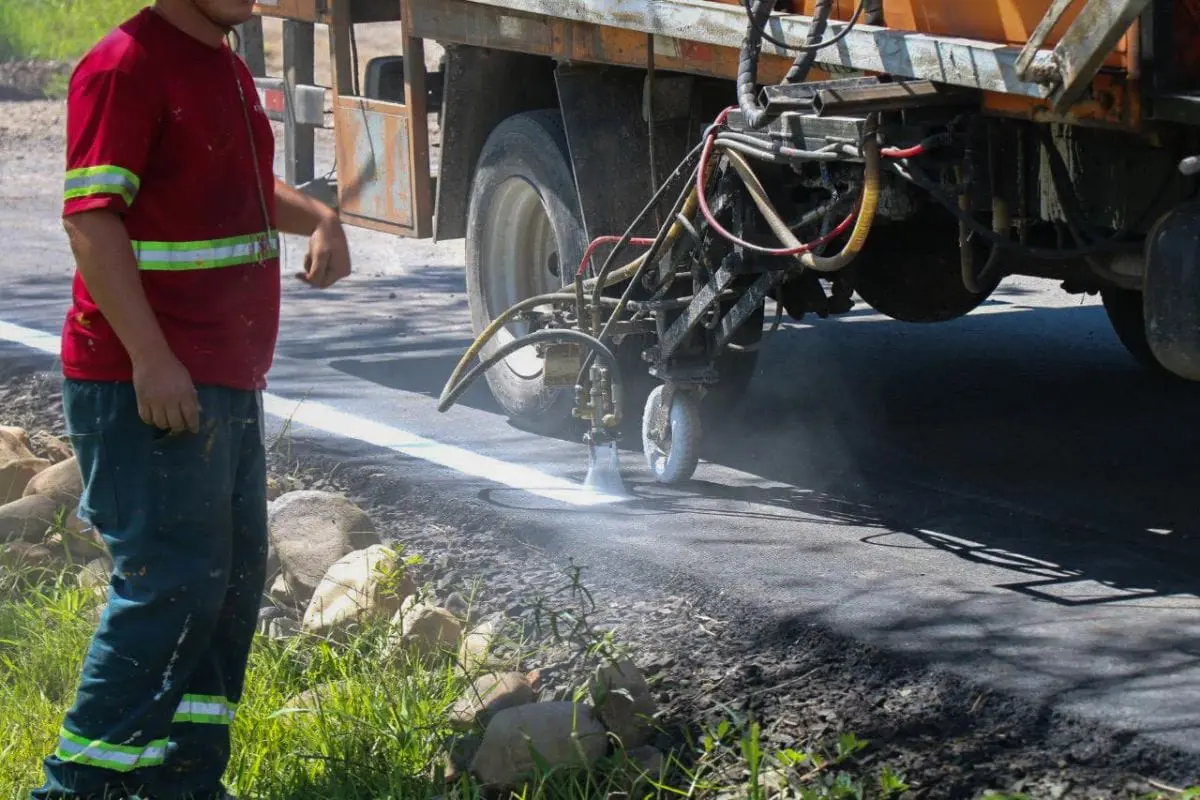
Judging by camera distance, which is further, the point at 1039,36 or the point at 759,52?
the point at 759,52

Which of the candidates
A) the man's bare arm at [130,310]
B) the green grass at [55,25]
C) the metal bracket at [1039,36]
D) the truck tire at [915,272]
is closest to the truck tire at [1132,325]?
the truck tire at [915,272]

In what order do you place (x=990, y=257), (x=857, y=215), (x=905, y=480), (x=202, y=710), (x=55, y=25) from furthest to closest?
(x=55, y=25), (x=905, y=480), (x=990, y=257), (x=857, y=215), (x=202, y=710)

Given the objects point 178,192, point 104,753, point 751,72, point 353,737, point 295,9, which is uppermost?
point 295,9

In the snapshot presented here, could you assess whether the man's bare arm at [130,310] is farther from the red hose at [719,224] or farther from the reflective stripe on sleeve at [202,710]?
the red hose at [719,224]

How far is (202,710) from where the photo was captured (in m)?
3.68

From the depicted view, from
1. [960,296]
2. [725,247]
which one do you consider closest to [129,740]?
[725,247]

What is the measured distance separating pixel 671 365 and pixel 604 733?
6.76 ft

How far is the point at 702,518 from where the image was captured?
5.47 meters

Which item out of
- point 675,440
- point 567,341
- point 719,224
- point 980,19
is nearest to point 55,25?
point 567,341

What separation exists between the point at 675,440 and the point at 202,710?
2.39 m

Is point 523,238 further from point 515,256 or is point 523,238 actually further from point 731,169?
point 731,169

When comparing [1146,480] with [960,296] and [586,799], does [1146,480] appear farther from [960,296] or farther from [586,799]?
[586,799]

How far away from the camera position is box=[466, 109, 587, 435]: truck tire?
6469 millimetres

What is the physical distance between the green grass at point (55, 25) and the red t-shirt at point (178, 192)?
51.4 feet
